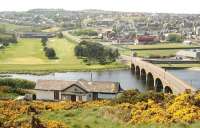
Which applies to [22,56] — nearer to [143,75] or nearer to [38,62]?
[38,62]

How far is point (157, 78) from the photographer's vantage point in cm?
10219


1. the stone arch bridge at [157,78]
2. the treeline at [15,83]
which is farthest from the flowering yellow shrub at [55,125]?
the treeline at [15,83]

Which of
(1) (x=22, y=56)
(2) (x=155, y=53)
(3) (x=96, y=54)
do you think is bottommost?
(2) (x=155, y=53)

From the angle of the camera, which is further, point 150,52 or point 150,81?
point 150,52

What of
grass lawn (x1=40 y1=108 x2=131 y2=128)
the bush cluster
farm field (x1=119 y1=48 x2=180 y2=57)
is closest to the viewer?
the bush cluster

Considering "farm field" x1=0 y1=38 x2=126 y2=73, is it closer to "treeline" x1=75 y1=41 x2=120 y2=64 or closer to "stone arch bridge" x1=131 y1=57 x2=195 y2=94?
"treeline" x1=75 y1=41 x2=120 y2=64

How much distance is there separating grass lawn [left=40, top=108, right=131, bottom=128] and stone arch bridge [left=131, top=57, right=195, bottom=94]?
3051 centimetres

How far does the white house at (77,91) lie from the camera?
65000 mm

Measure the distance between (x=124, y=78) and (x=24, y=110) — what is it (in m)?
76.1

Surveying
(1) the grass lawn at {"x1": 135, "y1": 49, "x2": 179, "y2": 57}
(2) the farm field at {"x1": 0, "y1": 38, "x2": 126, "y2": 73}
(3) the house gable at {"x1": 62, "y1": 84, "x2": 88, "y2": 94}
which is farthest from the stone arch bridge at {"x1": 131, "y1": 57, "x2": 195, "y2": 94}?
(1) the grass lawn at {"x1": 135, "y1": 49, "x2": 179, "y2": 57}

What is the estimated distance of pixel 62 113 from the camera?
39562 mm

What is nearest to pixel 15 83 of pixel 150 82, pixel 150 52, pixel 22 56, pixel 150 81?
pixel 150 82

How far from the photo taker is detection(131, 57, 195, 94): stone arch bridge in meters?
78.0

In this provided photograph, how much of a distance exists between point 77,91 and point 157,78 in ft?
132
